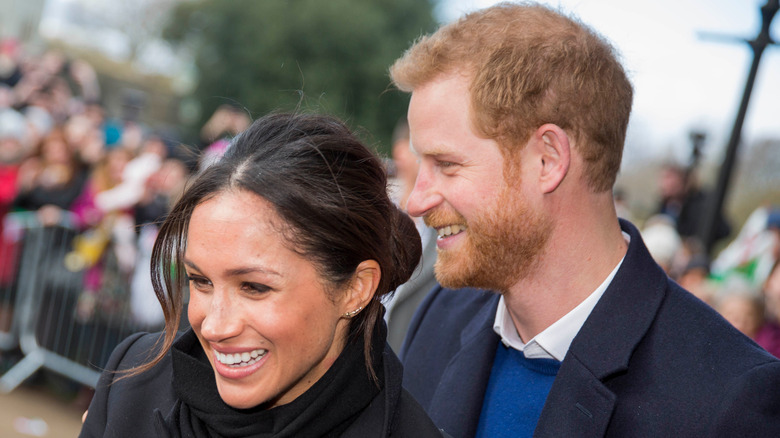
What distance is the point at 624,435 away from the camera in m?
2.10

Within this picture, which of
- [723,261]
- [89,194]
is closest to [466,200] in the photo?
[89,194]

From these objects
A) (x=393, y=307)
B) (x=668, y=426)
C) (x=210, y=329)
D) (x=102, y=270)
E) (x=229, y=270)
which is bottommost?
(x=102, y=270)

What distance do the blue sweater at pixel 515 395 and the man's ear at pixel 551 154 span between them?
1.84ft

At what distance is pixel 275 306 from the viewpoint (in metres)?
2.01

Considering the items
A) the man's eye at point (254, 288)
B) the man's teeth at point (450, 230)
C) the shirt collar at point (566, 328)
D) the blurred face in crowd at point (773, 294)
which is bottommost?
the blurred face in crowd at point (773, 294)

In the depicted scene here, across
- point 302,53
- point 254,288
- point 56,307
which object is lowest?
point 302,53

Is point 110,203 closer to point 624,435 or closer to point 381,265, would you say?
point 381,265

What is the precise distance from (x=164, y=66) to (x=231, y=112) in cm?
2575

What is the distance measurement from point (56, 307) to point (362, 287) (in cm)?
520

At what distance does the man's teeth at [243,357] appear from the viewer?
2057 millimetres

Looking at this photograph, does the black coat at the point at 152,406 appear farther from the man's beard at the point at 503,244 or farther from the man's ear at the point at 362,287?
the man's beard at the point at 503,244

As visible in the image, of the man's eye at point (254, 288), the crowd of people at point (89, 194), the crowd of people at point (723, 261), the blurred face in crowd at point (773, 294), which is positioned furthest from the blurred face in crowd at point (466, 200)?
the crowd of people at point (89, 194)

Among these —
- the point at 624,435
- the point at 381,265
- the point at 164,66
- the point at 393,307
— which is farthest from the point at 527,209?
the point at 164,66

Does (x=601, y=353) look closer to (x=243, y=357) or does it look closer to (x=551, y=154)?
(x=551, y=154)
